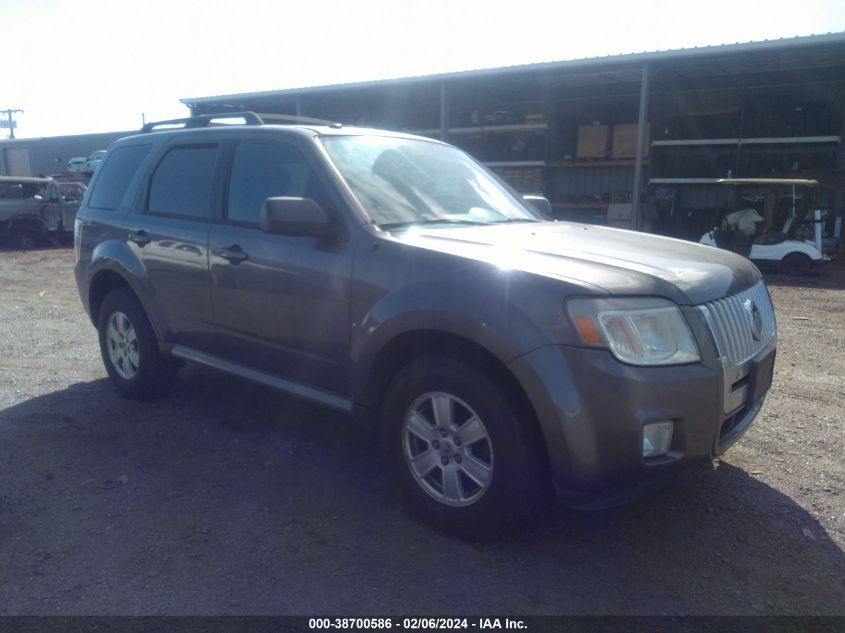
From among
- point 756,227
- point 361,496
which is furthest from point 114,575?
point 756,227

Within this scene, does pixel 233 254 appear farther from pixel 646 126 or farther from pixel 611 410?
pixel 646 126

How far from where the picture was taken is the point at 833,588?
2.99 metres

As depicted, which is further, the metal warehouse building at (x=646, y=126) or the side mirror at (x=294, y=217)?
the metal warehouse building at (x=646, y=126)

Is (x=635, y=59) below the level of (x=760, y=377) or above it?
above

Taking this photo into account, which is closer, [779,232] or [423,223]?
[423,223]

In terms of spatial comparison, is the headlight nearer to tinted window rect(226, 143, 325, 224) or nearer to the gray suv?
the gray suv

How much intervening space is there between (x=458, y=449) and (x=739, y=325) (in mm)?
1401

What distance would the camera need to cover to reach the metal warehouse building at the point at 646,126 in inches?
737

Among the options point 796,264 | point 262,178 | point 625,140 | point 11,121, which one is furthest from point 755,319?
point 11,121

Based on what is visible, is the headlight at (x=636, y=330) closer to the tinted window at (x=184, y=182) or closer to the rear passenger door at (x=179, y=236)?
the rear passenger door at (x=179, y=236)

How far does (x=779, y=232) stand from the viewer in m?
14.8

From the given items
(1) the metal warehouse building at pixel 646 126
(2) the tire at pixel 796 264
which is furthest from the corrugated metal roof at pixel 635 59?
(2) the tire at pixel 796 264

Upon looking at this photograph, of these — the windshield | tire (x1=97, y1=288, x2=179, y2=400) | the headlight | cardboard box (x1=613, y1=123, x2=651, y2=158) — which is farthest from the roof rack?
cardboard box (x1=613, y1=123, x2=651, y2=158)

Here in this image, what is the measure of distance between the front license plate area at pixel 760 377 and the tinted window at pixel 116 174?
14.2 feet
